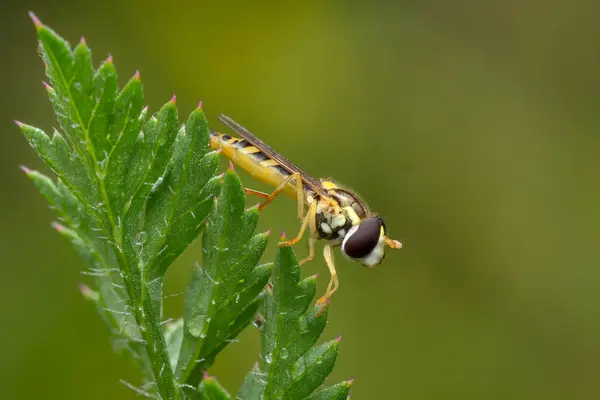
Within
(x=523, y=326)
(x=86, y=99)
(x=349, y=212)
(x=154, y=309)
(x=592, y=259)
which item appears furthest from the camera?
(x=592, y=259)

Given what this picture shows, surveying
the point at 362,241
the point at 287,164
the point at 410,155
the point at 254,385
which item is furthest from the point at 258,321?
the point at 410,155

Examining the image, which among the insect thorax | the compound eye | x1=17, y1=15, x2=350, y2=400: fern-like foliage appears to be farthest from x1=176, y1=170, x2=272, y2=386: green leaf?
the insect thorax

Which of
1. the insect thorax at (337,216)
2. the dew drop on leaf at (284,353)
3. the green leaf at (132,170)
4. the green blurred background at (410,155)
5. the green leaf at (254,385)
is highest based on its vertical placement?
the green leaf at (132,170)

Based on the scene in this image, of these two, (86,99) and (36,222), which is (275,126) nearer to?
(36,222)

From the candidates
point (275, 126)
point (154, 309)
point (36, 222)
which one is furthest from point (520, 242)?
point (154, 309)

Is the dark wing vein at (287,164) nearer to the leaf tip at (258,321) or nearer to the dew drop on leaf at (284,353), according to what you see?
the leaf tip at (258,321)

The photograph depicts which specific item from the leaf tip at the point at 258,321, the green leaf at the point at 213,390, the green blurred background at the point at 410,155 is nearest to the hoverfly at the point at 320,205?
the leaf tip at the point at 258,321

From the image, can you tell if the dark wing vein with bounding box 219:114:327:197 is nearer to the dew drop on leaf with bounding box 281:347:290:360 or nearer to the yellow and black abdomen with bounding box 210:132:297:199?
the yellow and black abdomen with bounding box 210:132:297:199

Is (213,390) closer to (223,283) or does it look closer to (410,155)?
(223,283)
